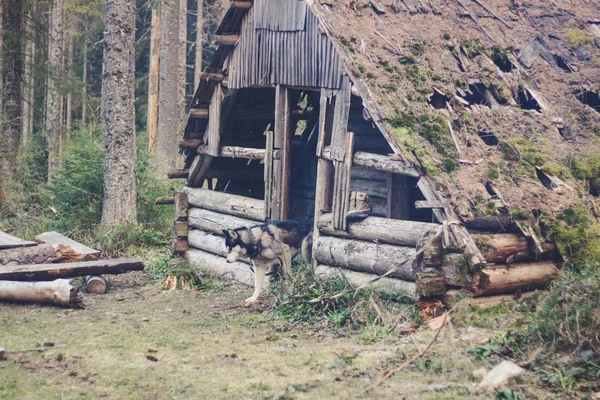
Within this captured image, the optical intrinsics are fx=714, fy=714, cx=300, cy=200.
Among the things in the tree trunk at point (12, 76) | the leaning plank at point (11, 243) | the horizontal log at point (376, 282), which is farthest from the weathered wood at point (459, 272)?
the tree trunk at point (12, 76)

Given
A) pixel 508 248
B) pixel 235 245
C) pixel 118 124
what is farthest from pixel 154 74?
pixel 508 248

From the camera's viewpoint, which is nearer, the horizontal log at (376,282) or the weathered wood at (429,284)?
the weathered wood at (429,284)

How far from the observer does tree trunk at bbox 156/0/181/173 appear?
22.7m

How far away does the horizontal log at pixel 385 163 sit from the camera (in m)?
8.92

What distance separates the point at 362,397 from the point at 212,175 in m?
8.72

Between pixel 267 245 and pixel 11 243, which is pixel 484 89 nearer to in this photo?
pixel 267 245

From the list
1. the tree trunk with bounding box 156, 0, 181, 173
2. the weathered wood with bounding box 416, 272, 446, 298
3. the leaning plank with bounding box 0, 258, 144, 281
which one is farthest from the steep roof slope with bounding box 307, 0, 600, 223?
the tree trunk with bounding box 156, 0, 181, 173

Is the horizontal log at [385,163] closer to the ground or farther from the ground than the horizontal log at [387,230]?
farther from the ground

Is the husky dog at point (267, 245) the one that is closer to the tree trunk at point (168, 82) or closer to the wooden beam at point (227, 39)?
the wooden beam at point (227, 39)

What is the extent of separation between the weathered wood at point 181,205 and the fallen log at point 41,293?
4.02 m

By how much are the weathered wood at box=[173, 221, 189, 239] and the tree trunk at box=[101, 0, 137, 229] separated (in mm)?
1367

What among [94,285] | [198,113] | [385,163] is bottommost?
[94,285]

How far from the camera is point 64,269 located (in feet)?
35.5

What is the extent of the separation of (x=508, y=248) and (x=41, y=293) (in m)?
6.50
